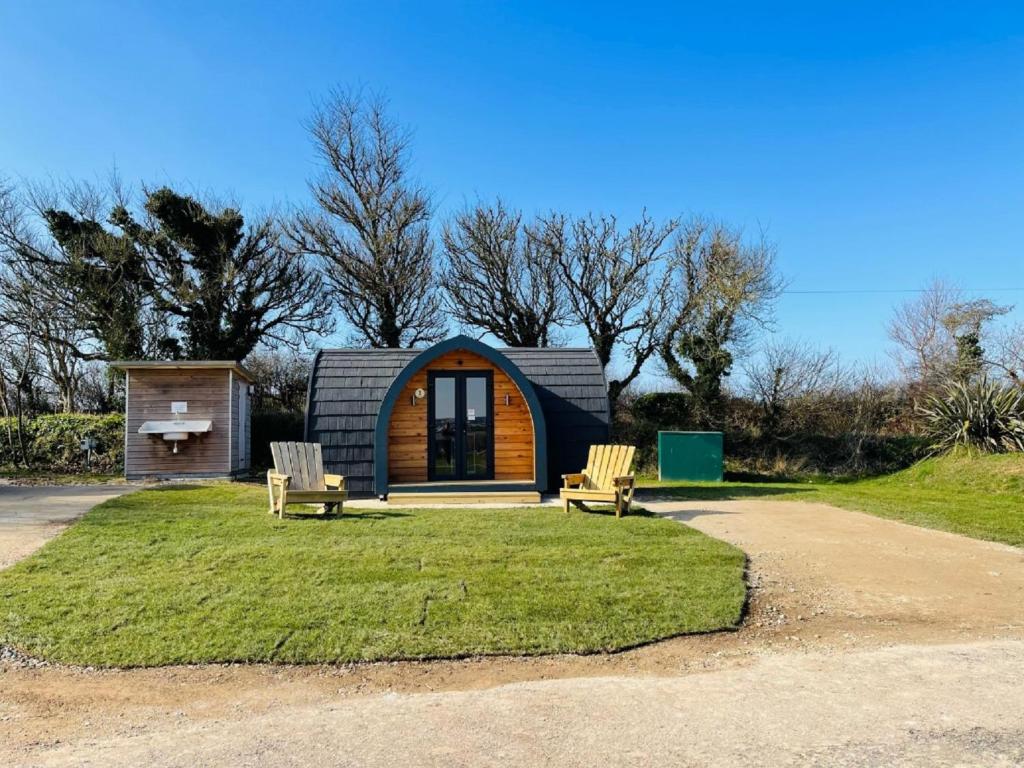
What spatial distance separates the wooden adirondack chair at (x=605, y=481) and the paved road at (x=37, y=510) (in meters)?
6.58

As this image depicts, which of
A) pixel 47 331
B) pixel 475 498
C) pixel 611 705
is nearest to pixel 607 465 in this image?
pixel 475 498

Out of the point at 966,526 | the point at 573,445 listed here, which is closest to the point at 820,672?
the point at 966,526

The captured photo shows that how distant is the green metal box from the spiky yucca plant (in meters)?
5.07

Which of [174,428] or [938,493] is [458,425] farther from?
[938,493]

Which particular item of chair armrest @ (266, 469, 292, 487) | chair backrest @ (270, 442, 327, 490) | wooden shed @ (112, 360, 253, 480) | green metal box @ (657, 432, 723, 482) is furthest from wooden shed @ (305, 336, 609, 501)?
green metal box @ (657, 432, 723, 482)

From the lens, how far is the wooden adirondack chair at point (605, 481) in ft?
32.7

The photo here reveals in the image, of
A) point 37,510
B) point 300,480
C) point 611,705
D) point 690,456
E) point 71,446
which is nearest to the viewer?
point 611,705

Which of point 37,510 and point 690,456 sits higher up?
point 690,456

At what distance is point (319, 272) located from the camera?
2398 centimetres

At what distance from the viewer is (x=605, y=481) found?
1076 centimetres

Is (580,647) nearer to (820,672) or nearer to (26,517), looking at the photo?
(820,672)

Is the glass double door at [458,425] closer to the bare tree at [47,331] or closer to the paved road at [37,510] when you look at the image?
the paved road at [37,510]

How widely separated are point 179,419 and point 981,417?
59.1 ft

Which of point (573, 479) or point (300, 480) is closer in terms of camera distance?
point (300, 480)
